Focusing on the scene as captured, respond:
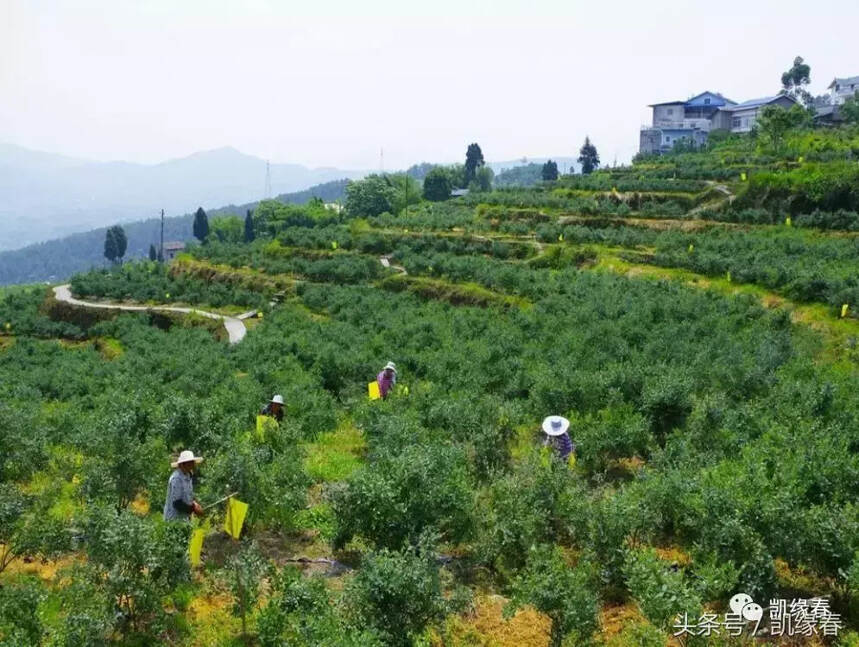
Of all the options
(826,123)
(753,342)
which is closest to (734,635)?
(753,342)

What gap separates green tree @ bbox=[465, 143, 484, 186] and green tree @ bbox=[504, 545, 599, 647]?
13137cm

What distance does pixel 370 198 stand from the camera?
10025 cm

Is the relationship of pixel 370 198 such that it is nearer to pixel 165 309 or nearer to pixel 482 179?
pixel 482 179

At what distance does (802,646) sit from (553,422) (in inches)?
235

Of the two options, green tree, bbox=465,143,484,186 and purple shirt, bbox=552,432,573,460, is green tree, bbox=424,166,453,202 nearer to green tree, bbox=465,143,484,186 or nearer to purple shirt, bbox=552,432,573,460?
green tree, bbox=465,143,484,186

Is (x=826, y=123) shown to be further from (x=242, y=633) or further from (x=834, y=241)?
(x=242, y=633)

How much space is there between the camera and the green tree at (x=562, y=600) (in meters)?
7.78

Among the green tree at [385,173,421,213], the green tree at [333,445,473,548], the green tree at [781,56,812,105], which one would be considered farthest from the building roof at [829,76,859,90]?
the green tree at [333,445,473,548]

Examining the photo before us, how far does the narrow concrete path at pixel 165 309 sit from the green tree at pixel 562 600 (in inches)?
1336

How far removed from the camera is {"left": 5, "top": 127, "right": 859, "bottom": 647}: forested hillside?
8.18m

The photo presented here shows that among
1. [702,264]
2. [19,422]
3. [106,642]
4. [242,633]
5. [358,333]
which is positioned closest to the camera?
[106,642]

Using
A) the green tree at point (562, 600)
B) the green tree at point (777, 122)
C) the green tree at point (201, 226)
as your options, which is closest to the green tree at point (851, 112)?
the green tree at point (777, 122)

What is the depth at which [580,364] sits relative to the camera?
22719 mm

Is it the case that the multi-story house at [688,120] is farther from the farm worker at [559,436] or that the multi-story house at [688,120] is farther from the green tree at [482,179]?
the farm worker at [559,436]
